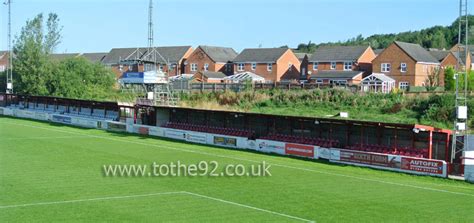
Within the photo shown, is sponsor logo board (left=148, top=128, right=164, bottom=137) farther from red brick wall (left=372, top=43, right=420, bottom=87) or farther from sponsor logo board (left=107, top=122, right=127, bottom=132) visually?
red brick wall (left=372, top=43, right=420, bottom=87)

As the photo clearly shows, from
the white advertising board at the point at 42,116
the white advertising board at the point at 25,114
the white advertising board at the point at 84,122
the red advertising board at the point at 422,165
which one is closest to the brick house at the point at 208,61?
the white advertising board at the point at 25,114

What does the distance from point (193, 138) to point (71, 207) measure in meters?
24.1

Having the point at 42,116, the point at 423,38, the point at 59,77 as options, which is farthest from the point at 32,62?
the point at 423,38

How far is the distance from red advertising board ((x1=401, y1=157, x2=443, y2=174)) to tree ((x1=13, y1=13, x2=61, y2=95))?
62382 millimetres

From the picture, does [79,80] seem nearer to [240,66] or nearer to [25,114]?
[25,114]

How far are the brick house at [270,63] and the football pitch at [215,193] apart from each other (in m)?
62.1

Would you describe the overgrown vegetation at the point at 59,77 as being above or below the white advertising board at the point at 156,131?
above

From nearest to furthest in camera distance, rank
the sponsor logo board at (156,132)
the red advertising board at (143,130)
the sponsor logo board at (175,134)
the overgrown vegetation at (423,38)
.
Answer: the sponsor logo board at (175,134) < the sponsor logo board at (156,132) < the red advertising board at (143,130) < the overgrown vegetation at (423,38)

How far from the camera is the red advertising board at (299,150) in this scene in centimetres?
3606

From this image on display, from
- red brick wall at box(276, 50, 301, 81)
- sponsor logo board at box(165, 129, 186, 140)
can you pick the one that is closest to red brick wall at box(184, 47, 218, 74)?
red brick wall at box(276, 50, 301, 81)

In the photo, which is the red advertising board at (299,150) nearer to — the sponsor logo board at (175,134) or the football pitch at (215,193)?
the football pitch at (215,193)

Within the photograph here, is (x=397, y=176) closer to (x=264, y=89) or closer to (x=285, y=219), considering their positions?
(x=285, y=219)

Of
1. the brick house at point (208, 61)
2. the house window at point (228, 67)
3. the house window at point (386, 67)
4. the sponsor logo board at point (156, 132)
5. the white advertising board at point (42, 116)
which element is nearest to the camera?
the sponsor logo board at point (156, 132)

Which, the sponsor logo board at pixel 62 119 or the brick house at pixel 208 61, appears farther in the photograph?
the brick house at pixel 208 61
